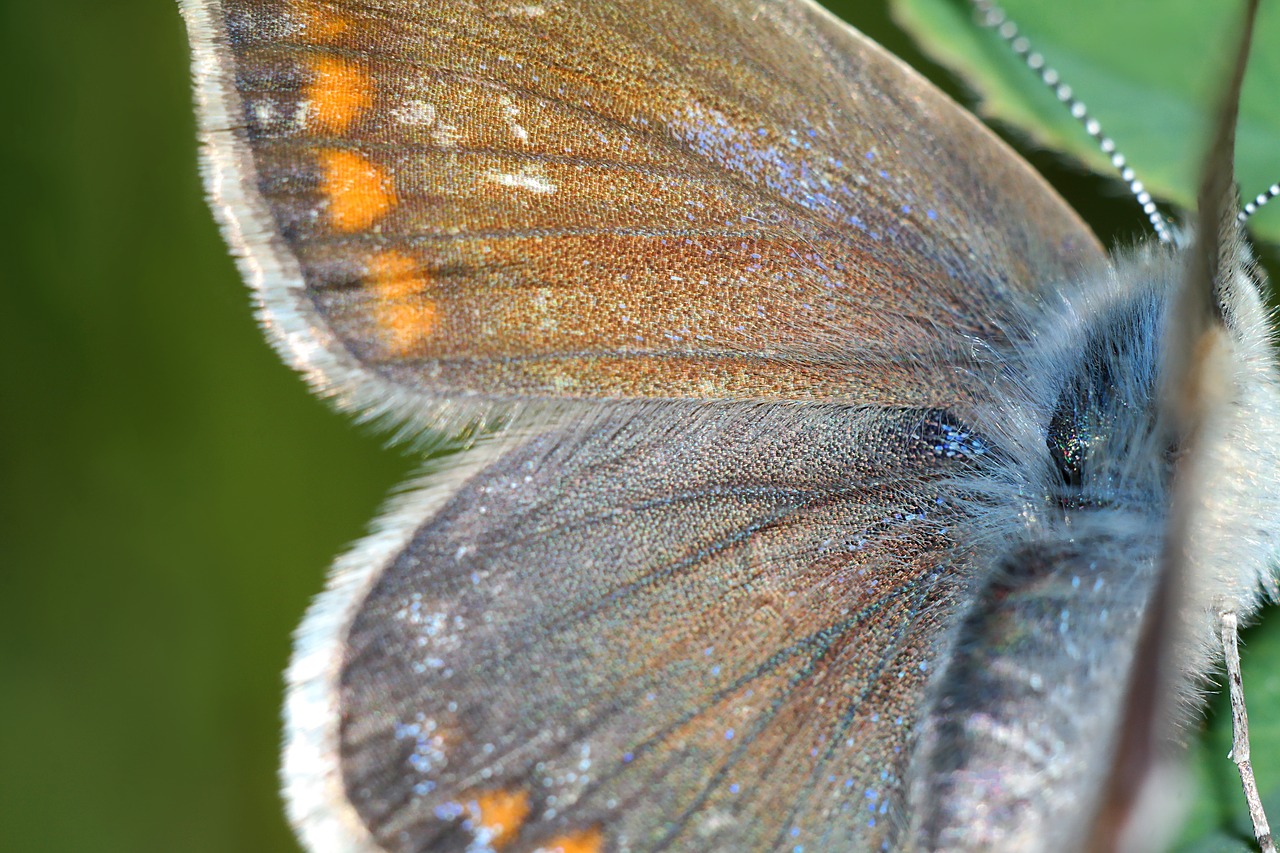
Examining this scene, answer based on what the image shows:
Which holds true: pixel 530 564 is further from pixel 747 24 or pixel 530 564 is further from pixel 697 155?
pixel 747 24

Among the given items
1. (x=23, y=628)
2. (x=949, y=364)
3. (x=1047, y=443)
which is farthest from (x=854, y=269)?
(x=23, y=628)

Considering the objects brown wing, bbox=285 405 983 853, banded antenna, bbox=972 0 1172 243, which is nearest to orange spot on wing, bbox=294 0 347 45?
brown wing, bbox=285 405 983 853

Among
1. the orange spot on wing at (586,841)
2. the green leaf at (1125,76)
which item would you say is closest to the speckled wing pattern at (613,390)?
the orange spot on wing at (586,841)

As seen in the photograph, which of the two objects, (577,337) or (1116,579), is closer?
(1116,579)

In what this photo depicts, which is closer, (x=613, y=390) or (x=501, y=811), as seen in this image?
(x=501, y=811)

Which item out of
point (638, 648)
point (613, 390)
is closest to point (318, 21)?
point (613, 390)

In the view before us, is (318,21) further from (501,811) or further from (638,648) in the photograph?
(501,811)
